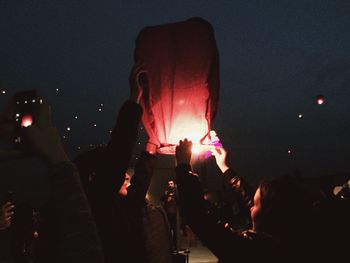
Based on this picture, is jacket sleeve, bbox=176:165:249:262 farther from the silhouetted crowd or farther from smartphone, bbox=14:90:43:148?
smartphone, bbox=14:90:43:148

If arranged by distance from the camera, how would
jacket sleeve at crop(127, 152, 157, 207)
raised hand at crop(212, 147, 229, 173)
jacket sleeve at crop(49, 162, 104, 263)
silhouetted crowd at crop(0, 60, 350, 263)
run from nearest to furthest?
jacket sleeve at crop(49, 162, 104, 263) → silhouetted crowd at crop(0, 60, 350, 263) → jacket sleeve at crop(127, 152, 157, 207) → raised hand at crop(212, 147, 229, 173)

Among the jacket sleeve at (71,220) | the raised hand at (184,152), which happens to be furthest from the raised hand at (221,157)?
the jacket sleeve at (71,220)

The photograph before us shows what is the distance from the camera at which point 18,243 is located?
10062 mm

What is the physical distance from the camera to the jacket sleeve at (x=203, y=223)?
7.61 ft

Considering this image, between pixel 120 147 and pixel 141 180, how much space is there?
1.11 meters

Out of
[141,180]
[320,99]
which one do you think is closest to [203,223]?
[141,180]

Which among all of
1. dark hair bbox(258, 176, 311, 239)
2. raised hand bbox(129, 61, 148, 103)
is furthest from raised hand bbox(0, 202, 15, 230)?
dark hair bbox(258, 176, 311, 239)

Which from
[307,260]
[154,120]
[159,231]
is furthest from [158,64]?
[307,260]

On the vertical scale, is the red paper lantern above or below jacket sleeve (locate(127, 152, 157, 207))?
above

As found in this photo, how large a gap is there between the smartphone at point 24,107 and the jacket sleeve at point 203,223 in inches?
56.3

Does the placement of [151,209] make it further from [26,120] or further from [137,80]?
[26,120]

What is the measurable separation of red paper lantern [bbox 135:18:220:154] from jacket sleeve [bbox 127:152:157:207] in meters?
0.23

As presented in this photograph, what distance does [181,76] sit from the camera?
3.05 m

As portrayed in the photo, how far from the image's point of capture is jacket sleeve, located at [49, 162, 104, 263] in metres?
1.06
